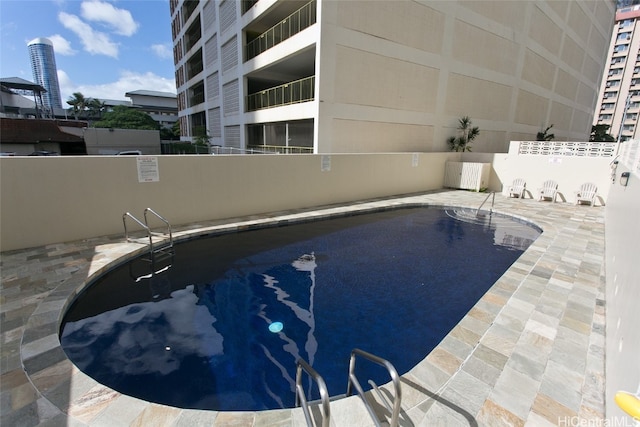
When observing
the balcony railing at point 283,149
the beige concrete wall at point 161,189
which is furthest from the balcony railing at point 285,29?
the beige concrete wall at point 161,189

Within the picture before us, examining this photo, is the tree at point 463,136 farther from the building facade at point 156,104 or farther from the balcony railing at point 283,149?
the building facade at point 156,104

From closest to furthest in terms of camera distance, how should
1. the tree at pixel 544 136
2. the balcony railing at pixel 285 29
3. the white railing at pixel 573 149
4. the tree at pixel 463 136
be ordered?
the white railing at pixel 573 149 < the balcony railing at pixel 285 29 < the tree at pixel 463 136 < the tree at pixel 544 136

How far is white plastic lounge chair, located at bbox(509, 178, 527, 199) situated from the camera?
12.4 metres

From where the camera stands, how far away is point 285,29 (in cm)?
1397

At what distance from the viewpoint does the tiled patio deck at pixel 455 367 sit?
7.60 ft

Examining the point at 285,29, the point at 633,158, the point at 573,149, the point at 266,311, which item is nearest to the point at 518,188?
the point at 573,149

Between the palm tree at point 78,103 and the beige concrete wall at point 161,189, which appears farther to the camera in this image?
the palm tree at point 78,103

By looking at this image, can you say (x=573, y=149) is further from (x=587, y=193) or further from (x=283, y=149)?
(x=283, y=149)

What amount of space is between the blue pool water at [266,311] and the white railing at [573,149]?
7211 millimetres

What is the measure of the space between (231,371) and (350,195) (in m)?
8.15

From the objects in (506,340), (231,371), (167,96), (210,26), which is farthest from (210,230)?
(167,96)

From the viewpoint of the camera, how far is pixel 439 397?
2.51m

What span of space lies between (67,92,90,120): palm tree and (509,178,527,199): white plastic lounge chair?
63.0 meters

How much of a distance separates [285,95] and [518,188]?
1138cm
